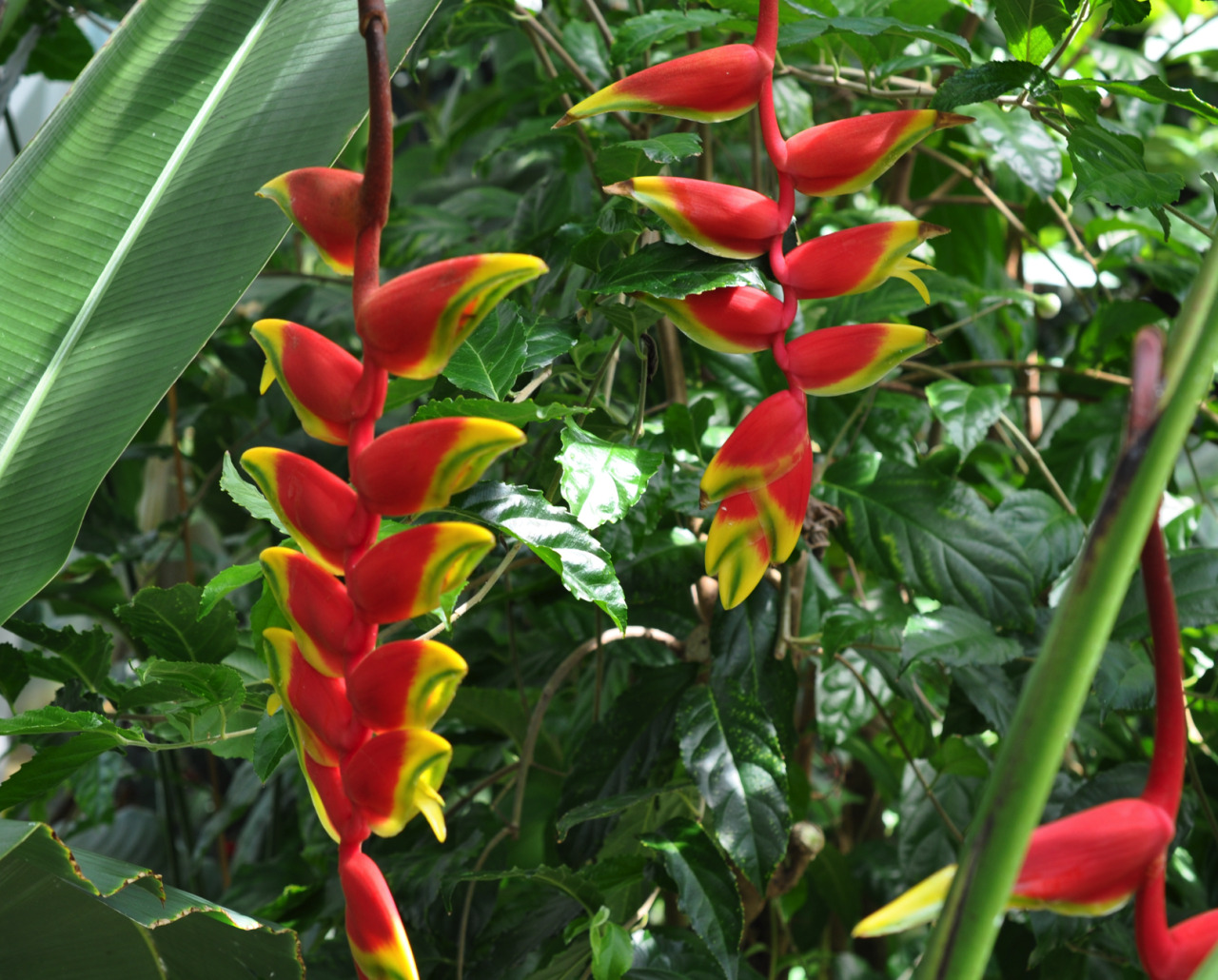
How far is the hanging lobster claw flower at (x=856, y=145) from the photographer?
A: 0.27 m

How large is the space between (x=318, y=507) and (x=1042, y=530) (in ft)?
1.79

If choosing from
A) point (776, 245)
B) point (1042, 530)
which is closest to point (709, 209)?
point (776, 245)

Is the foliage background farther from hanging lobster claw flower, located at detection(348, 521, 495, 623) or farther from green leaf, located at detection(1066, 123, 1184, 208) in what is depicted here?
hanging lobster claw flower, located at detection(348, 521, 495, 623)

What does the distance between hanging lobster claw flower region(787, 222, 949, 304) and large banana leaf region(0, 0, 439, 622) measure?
239mm

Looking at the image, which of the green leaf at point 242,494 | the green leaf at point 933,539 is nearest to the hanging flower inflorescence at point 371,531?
the green leaf at point 242,494

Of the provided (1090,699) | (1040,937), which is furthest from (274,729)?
→ (1090,699)

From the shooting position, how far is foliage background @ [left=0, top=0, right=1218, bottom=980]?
0.45 metres

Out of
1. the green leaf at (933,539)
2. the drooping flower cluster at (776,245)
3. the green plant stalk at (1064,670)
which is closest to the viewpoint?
the green plant stalk at (1064,670)

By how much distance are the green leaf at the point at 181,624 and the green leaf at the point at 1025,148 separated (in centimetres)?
56

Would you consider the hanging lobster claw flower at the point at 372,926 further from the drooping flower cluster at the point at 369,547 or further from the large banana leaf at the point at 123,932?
the large banana leaf at the point at 123,932

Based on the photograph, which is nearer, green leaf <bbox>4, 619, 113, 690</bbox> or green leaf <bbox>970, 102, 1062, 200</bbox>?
green leaf <bbox>4, 619, 113, 690</bbox>

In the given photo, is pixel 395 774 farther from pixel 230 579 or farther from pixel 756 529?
pixel 230 579

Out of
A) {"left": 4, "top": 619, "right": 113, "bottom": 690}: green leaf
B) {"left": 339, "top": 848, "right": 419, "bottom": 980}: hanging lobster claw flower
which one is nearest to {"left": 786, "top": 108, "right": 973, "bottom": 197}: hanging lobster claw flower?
{"left": 339, "top": 848, "right": 419, "bottom": 980}: hanging lobster claw flower

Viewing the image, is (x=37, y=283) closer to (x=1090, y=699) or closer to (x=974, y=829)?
(x=974, y=829)
